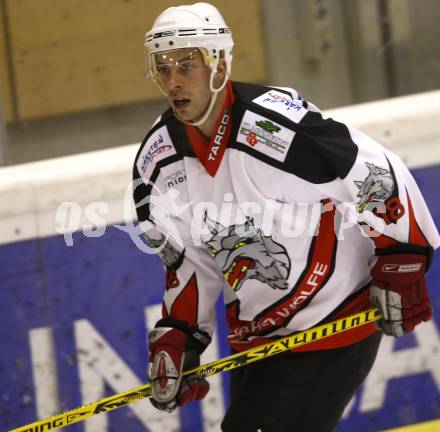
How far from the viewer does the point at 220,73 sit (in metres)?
2.34

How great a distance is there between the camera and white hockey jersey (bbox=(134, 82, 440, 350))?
7.50 ft

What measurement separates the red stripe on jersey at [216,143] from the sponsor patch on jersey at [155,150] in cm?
9

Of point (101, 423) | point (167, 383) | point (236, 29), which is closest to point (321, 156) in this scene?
point (167, 383)

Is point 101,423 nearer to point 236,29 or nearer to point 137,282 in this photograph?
point 137,282

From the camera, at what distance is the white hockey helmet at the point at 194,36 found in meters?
2.27

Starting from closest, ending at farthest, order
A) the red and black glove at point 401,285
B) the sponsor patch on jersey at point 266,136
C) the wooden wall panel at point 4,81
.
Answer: the sponsor patch on jersey at point 266,136, the red and black glove at point 401,285, the wooden wall panel at point 4,81

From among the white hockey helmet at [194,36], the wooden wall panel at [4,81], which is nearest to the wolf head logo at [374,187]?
the white hockey helmet at [194,36]

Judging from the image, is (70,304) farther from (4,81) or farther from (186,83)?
(4,81)

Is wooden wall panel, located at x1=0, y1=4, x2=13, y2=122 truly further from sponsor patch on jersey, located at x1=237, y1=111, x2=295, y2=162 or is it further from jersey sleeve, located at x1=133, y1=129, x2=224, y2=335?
sponsor patch on jersey, located at x1=237, y1=111, x2=295, y2=162

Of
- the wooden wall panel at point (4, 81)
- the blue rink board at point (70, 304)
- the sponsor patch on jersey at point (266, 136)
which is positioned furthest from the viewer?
the wooden wall panel at point (4, 81)

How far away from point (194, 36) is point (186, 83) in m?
0.11

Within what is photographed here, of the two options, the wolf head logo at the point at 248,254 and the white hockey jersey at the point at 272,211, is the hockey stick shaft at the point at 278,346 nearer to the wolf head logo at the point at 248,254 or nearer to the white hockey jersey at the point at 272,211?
the white hockey jersey at the point at 272,211

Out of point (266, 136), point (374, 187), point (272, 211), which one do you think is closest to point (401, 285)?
point (374, 187)

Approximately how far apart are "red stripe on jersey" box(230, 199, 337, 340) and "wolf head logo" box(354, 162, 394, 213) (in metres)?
0.09
